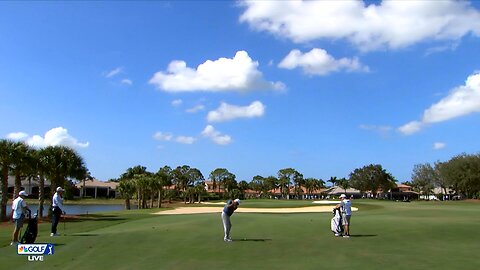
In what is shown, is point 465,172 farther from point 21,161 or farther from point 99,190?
point 99,190

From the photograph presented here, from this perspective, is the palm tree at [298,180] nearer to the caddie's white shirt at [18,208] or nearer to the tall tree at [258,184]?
the tall tree at [258,184]

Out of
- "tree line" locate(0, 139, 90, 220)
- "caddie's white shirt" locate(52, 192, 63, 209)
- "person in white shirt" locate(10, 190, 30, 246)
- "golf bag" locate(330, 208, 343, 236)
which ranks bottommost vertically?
"golf bag" locate(330, 208, 343, 236)

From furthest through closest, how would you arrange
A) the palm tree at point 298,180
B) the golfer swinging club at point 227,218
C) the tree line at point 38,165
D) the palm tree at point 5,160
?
A: the palm tree at point 298,180 < the tree line at point 38,165 < the palm tree at point 5,160 < the golfer swinging club at point 227,218

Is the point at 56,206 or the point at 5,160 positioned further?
the point at 5,160

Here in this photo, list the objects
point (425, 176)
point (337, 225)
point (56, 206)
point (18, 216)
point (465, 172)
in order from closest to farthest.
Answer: point (18, 216), point (56, 206), point (337, 225), point (465, 172), point (425, 176)

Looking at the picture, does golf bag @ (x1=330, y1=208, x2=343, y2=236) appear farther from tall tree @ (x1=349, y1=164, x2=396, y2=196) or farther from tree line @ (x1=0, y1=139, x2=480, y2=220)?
tall tree @ (x1=349, y1=164, x2=396, y2=196)

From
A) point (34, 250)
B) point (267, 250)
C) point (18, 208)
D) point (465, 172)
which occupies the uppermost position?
point (465, 172)

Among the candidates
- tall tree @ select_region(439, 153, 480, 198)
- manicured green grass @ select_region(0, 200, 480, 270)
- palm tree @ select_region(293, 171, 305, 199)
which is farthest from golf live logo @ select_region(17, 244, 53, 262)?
palm tree @ select_region(293, 171, 305, 199)

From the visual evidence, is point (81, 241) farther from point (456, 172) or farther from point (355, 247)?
point (456, 172)

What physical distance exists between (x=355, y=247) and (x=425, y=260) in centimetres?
283

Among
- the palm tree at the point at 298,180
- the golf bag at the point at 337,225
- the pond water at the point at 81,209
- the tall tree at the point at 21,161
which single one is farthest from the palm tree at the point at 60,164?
the palm tree at the point at 298,180

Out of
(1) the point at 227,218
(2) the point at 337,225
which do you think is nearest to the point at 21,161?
(1) the point at 227,218

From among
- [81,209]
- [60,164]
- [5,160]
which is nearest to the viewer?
[5,160]

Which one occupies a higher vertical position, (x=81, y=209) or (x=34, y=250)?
(x=34, y=250)
